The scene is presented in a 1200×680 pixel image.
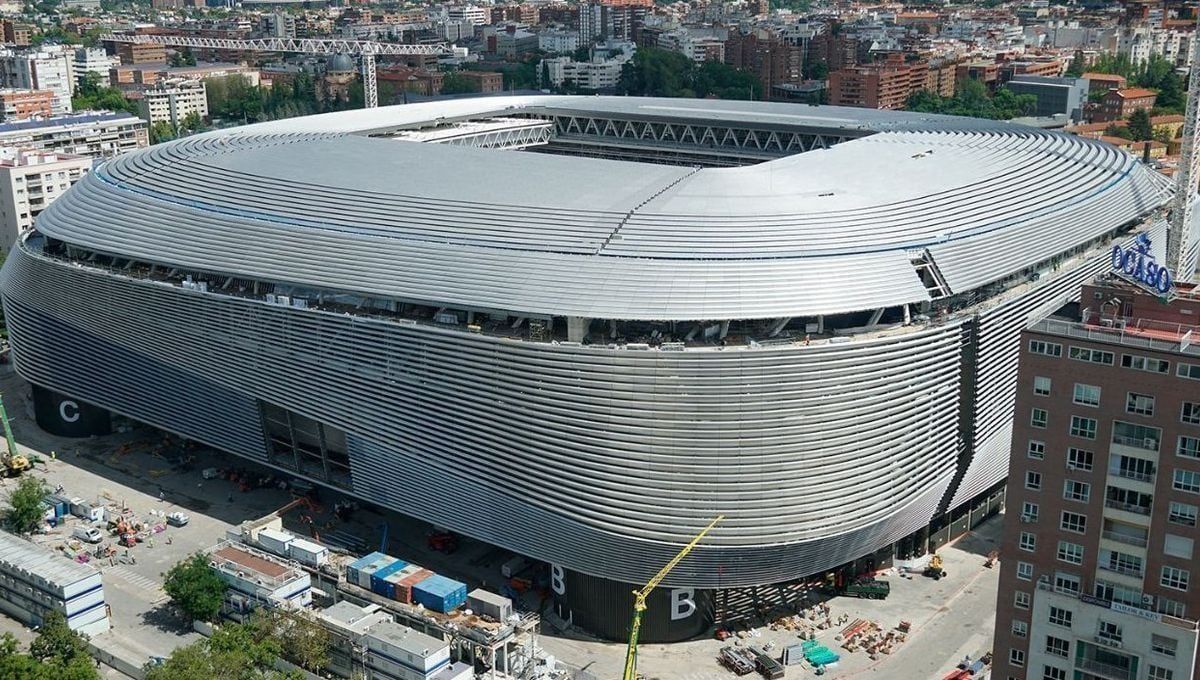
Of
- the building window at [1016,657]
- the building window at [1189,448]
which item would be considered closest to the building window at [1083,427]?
the building window at [1189,448]

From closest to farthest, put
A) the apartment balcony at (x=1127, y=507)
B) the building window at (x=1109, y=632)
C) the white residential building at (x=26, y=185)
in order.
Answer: the apartment balcony at (x=1127, y=507) → the building window at (x=1109, y=632) → the white residential building at (x=26, y=185)

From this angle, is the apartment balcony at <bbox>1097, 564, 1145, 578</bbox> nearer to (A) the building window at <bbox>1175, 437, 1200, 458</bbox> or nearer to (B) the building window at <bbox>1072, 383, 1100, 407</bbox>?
(A) the building window at <bbox>1175, 437, 1200, 458</bbox>

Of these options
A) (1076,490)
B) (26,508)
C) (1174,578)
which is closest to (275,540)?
(26,508)

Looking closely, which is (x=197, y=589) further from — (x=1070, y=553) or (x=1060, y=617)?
(x=1070, y=553)

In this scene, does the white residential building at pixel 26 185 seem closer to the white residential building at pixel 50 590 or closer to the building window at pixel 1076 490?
the white residential building at pixel 50 590

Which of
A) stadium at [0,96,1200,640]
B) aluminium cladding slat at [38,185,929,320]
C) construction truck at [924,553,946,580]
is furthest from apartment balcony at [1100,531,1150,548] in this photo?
construction truck at [924,553,946,580]

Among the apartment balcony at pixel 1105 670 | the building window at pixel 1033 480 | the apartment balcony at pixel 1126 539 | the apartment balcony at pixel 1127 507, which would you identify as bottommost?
the apartment balcony at pixel 1105 670

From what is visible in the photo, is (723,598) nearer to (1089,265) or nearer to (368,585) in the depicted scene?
(368,585)

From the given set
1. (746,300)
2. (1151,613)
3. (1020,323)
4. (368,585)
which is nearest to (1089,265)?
(1020,323)
